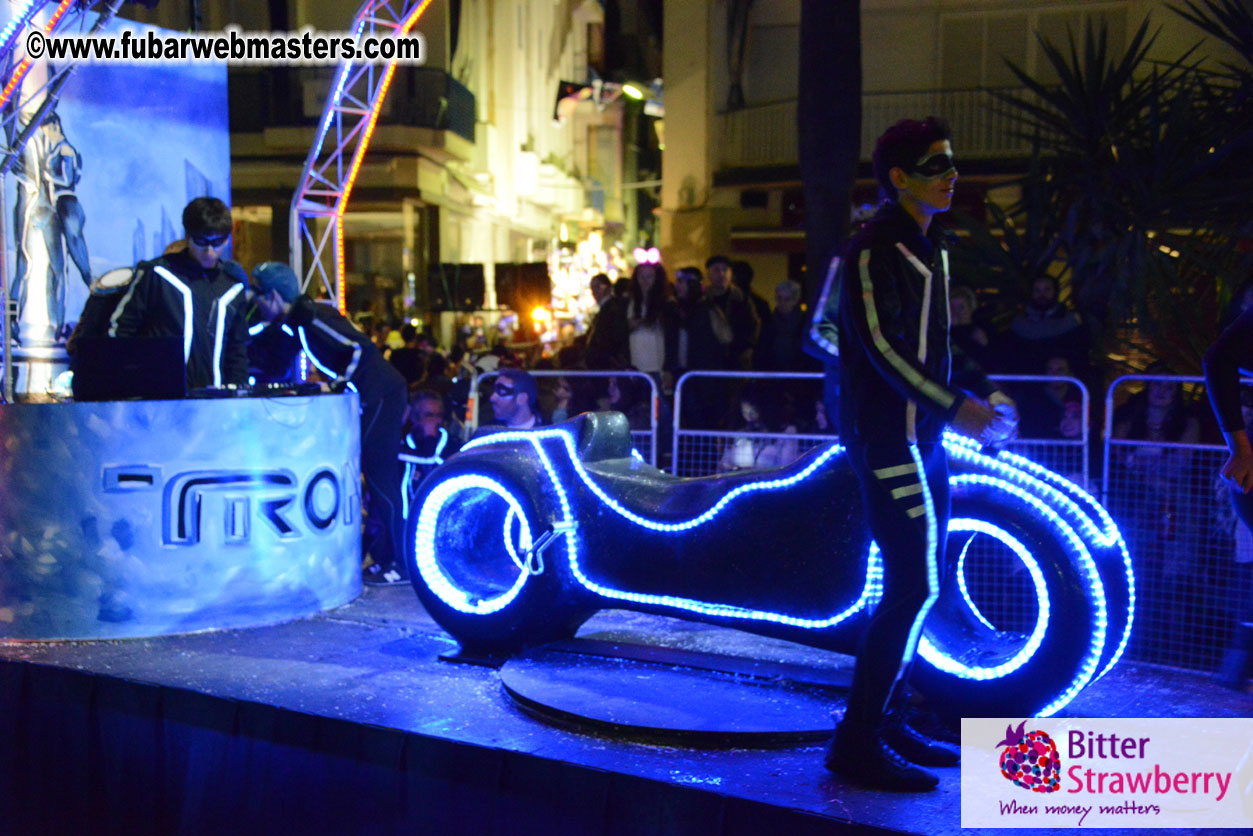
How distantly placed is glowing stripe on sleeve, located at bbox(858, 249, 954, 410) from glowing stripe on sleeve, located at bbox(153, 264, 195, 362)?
3.89 meters

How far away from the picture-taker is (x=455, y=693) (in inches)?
178

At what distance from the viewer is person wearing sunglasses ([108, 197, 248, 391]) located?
5.95m

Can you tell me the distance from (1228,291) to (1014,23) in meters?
11.5

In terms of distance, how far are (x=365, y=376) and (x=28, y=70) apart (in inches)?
152

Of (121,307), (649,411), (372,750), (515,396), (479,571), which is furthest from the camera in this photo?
(649,411)

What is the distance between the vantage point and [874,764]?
3.49 metres

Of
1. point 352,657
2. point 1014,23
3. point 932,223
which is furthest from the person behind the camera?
point 1014,23

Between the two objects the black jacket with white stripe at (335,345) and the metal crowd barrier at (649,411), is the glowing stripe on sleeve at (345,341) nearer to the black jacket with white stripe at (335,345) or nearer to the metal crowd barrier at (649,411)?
the black jacket with white stripe at (335,345)

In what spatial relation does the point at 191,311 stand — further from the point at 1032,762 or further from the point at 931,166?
the point at 1032,762

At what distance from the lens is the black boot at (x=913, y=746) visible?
12.1 ft

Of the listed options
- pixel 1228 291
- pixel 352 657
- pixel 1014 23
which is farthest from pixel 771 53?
pixel 352 657

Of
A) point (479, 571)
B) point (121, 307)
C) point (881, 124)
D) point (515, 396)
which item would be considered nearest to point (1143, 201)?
point (515, 396)

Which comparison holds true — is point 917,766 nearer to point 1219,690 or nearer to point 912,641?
point 912,641

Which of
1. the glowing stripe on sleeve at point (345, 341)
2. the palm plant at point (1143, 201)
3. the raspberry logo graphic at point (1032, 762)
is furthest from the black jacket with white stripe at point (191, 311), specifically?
the palm plant at point (1143, 201)
